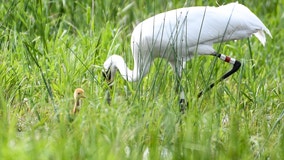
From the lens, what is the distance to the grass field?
14.3ft

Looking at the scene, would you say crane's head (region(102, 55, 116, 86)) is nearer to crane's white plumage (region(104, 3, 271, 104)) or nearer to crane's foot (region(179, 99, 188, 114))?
crane's white plumage (region(104, 3, 271, 104))

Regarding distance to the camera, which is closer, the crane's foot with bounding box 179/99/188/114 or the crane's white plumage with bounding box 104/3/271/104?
the crane's foot with bounding box 179/99/188/114

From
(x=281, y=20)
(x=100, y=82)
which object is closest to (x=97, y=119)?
(x=100, y=82)

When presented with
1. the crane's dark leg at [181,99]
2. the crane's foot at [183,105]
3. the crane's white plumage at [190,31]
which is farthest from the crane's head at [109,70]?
the crane's foot at [183,105]

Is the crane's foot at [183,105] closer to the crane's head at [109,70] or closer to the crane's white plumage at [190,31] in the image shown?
the crane's white plumage at [190,31]

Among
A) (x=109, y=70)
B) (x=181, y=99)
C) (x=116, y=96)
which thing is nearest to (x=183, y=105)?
(x=181, y=99)

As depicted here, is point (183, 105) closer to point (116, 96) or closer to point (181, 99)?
point (181, 99)

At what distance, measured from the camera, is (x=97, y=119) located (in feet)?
15.8

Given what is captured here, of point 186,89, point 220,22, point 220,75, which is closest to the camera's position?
point 186,89

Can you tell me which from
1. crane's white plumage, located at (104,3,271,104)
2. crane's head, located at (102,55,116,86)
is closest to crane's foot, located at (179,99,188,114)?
crane's white plumage, located at (104,3,271,104)

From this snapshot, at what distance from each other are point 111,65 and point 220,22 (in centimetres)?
90

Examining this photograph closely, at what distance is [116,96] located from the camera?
5883mm

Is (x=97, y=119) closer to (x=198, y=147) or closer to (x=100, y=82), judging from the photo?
(x=198, y=147)

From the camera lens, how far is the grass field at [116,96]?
4371 mm
